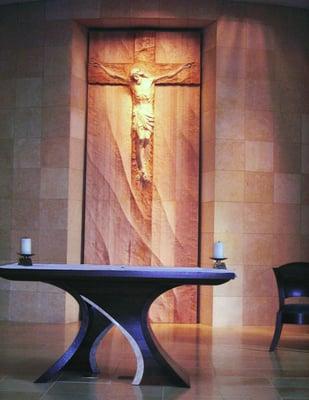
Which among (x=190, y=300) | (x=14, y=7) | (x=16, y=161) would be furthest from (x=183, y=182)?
(x=14, y=7)

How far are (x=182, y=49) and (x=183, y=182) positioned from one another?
1.55 m

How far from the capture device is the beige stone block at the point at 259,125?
8.00 m

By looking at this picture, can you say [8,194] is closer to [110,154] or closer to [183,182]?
[110,154]

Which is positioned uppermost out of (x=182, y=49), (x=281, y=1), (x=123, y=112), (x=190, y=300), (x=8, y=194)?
(x=281, y=1)

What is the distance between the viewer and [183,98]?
827 centimetres

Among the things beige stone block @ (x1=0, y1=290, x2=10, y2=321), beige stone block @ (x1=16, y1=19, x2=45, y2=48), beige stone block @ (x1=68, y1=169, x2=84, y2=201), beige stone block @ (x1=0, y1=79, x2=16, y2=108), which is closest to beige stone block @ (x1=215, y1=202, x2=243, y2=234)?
beige stone block @ (x1=68, y1=169, x2=84, y2=201)

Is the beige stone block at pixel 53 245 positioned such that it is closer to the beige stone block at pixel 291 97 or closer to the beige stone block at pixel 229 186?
the beige stone block at pixel 229 186

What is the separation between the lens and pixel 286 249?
8023 millimetres

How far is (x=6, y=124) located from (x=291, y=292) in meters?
3.77

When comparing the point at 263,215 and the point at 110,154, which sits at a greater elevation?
the point at 110,154

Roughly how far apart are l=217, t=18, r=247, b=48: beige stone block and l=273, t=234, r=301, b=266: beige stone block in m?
2.21

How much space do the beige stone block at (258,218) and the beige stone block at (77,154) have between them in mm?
1933

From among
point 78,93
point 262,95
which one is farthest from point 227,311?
point 78,93

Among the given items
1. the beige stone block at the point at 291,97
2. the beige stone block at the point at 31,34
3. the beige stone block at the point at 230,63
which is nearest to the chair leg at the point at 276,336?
the beige stone block at the point at 291,97
